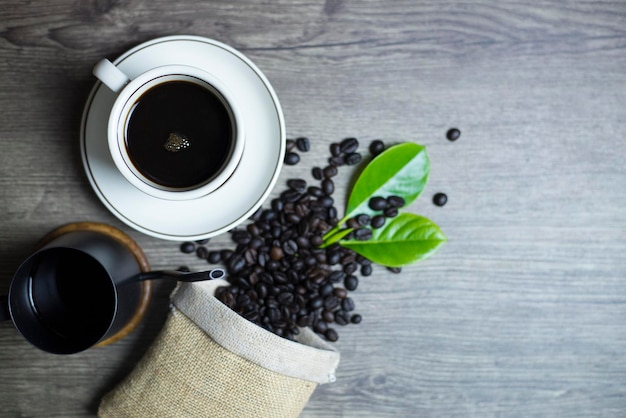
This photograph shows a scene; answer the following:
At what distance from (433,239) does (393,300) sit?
14 cm

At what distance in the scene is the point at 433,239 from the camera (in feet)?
3.67

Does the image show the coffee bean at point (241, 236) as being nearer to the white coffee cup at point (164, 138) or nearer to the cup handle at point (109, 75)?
the white coffee cup at point (164, 138)

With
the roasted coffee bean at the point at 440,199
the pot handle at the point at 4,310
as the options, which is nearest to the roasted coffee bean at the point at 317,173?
the roasted coffee bean at the point at 440,199

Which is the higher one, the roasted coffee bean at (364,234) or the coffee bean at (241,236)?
the roasted coffee bean at (364,234)

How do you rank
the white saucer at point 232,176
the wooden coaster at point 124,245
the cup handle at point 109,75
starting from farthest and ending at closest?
the wooden coaster at point 124,245 → the white saucer at point 232,176 → the cup handle at point 109,75

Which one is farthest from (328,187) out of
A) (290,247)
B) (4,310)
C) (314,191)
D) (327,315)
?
(4,310)

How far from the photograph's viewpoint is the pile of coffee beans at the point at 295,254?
3.66 ft

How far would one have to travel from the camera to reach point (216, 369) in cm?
103

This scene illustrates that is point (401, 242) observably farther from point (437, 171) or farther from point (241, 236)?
point (241, 236)

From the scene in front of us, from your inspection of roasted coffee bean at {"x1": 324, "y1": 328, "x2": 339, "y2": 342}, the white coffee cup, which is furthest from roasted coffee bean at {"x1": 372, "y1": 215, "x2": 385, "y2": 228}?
the white coffee cup

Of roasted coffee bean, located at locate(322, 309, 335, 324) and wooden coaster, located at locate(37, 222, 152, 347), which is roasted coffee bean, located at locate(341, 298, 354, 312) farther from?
wooden coaster, located at locate(37, 222, 152, 347)

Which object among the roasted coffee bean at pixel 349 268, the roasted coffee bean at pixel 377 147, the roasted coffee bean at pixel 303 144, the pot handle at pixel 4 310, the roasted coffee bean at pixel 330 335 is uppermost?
the roasted coffee bean at pixel 377 147

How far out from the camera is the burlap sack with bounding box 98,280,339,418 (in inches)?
39.7

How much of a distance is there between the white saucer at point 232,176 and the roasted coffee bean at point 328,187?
6.1 inches
